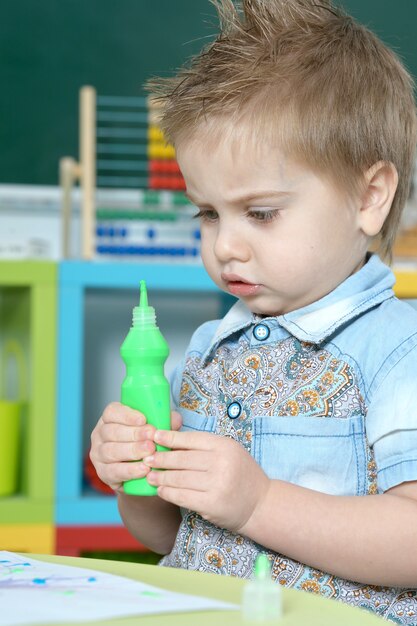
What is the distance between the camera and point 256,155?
902 millimetres

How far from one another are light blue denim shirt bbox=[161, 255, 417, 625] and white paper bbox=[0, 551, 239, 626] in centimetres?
28

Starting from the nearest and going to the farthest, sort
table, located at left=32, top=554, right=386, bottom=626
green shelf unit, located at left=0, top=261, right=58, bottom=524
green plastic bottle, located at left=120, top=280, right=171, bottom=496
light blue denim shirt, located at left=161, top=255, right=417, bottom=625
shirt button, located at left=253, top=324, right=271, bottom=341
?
table, located at left=32, top=554, right=386, bottom=626
green plastic bottle, located at left=120, top=280, right=171, bottom=496
light blue denim shirt, located at left=161, top=255, right=417, bottom=625
shirt button, located at left=253, top=324, right=271, bottom=341
green shelf unit, located at left=0, top=261, right=58, bottom=524

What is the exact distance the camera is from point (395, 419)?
857mm

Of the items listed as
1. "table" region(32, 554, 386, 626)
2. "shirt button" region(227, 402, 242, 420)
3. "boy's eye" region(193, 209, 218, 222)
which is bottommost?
"table" region(32, 554, 386, 626)

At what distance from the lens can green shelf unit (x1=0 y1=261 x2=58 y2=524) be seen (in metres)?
1.93

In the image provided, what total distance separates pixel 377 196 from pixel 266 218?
13cm

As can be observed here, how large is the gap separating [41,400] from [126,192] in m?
0.73

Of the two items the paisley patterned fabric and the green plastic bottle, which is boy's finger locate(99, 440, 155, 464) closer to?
the green plastic bottle

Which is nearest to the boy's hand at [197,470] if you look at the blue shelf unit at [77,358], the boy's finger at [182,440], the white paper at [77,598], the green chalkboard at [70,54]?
the boy's finger at [182,440]

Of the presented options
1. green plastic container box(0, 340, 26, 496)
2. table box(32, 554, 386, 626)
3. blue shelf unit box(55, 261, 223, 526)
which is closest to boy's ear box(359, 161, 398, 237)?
table box(32, 554, 386, 626)

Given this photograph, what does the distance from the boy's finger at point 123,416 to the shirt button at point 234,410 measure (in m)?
0.16

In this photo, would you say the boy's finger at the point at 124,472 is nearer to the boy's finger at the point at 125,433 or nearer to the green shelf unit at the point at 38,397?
the boy's finger at the point at 125,433

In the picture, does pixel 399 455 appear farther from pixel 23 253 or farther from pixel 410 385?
pixel 23 253

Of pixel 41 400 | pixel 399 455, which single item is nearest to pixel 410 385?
pixel 399 455
